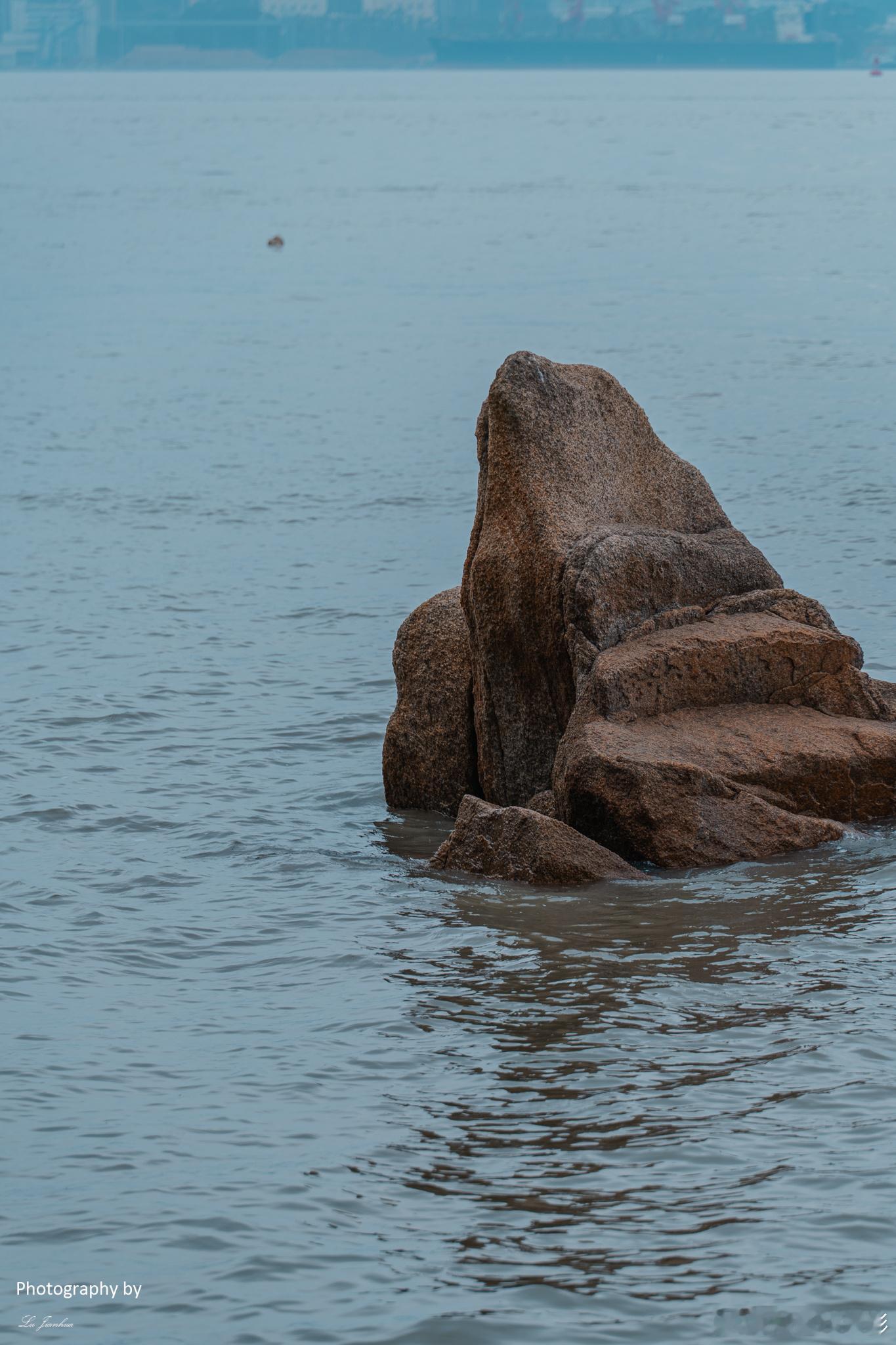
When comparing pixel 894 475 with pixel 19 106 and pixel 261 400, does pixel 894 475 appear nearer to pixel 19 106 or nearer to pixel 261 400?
pixel 261 400

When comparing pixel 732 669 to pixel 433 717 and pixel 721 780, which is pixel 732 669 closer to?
pixel 721 780

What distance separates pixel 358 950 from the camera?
8.52 meters

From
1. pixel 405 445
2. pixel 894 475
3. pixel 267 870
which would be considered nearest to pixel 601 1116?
pixel 267 870

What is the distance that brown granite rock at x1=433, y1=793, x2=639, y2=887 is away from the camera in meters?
8.98

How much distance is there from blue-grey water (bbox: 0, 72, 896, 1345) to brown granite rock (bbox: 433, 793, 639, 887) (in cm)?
17

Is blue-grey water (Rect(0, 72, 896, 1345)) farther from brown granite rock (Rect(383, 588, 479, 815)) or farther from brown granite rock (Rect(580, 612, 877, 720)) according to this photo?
brown granite rock (Rect(580, 612, 877, 720))

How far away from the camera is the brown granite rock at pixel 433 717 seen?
1088 cm

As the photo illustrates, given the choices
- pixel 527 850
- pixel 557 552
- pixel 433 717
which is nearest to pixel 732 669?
pixel 557 552

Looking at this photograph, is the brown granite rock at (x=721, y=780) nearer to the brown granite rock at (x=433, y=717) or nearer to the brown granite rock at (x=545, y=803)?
the brown granite rock at (x=545, y=803)

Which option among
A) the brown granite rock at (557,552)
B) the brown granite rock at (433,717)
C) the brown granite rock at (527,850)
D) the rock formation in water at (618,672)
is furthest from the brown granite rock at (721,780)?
the brown granite rock at (433,717)

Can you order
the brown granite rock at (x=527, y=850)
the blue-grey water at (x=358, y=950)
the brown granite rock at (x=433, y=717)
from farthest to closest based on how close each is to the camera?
the brown granite rock at (x=433, y=717) < the brown granite rock at (x=527, y=850) < the blue-grey water at (x=358, y=950)

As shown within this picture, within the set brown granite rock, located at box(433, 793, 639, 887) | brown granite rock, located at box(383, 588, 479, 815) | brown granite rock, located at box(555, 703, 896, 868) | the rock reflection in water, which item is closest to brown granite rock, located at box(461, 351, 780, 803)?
brown granite rock, located at box(383, 588, 479, 815)

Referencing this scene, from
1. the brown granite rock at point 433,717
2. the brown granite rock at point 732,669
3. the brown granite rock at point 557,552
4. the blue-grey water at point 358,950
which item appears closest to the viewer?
the blue-grey water at point 358,950

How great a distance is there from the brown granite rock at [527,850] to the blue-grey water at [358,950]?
0.56 feet
